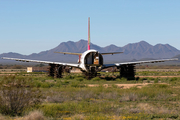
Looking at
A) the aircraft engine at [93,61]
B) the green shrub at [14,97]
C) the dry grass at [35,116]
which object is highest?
the aircraft engine at [93,61]

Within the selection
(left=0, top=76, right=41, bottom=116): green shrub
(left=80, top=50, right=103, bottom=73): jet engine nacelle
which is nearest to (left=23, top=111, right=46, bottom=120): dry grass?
(left=0, top=76, right=41, bottom=116): green shrub

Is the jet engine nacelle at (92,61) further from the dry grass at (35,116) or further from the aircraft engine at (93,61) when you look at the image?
the dry grass at (35,116)

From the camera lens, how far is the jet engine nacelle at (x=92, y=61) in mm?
39562

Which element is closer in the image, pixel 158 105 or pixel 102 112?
pixel 102 112

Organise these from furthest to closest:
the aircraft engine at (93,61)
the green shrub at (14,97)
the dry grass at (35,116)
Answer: the aircraft engine at (93,61)
the green shrub at (14,97)
the dry grass at (35,116)

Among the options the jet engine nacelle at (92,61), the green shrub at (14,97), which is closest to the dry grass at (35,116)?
the green shrub at (14,97)

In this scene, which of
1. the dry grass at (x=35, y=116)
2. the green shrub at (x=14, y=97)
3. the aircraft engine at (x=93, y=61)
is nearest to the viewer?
the dry grass at (x=35, y=116)

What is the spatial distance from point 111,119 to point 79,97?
804cm

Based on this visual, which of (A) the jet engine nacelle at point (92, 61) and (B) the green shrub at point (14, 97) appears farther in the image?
(A) the jet engine nacelle at point (92, 61)

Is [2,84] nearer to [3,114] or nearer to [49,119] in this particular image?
[3,114]

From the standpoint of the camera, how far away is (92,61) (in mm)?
40469

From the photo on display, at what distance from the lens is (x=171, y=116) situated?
14.0 m

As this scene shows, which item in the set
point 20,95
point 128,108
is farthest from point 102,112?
point 20,95

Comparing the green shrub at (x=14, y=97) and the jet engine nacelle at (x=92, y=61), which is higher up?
the jet engine nacelle at (x=92, y=61)
